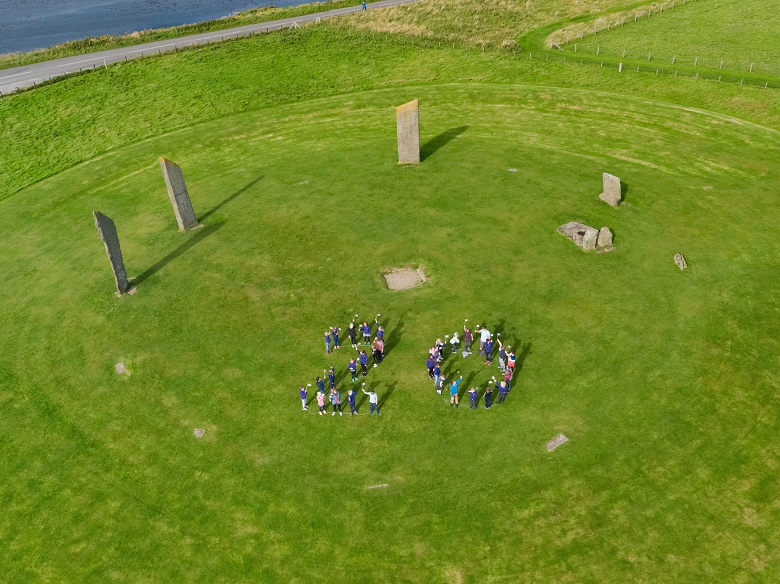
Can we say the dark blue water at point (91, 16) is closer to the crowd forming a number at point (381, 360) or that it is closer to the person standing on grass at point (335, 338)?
the person standing on grass at point (335, 338)

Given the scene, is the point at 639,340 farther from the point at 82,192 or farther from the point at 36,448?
the point at 82,192

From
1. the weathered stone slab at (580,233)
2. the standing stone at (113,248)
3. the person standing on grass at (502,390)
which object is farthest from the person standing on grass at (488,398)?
the standing stone at (113,248)

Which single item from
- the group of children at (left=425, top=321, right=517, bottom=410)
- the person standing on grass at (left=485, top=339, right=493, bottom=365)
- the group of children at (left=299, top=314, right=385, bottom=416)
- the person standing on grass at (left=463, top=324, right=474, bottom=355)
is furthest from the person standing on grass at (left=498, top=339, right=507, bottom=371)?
the group of children at (left=299, top=314, right=385, bottom=416)

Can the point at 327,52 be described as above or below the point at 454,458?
above

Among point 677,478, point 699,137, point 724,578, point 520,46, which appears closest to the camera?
Result: point 724,578

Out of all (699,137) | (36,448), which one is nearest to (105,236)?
(36,448)

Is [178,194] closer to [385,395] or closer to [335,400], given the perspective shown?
[335,400]

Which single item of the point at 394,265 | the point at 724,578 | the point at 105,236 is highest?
the point at 105,236
